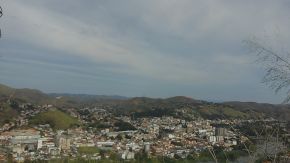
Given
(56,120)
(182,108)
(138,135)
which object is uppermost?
(182,108)

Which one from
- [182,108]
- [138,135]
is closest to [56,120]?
[138,135]

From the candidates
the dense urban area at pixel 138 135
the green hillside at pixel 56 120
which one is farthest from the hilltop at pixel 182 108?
the green hillside at pixel 56 120

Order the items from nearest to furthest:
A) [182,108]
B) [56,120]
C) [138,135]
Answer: [138,135]
[56,120]
[182,108]

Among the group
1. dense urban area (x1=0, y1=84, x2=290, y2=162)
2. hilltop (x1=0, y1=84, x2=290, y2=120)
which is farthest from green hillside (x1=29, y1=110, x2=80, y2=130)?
hilltop (x1=0, y1=84, x2=290, y2=120)

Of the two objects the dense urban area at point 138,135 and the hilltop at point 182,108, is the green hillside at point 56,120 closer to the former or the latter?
the dense urban area at point 138,135

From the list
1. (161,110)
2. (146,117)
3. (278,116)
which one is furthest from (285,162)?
(161,110)

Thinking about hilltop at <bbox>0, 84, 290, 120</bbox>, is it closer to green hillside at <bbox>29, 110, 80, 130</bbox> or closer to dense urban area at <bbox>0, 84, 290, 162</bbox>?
dense urban area at <bbox>0, 84, 290, 162</bbox>

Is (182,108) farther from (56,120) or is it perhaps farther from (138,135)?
(138,135)

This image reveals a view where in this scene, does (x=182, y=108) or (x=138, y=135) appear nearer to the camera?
(x=138, y=135)

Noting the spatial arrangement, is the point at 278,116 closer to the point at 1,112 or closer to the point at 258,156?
the point at 258,156
